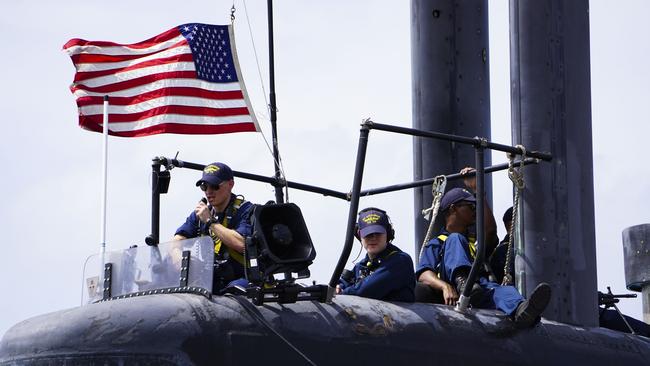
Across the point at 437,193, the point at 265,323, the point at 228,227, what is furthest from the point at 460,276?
the point at 265,323

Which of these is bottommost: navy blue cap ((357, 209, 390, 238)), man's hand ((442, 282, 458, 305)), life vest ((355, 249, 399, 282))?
man's hand ((442, 282, 458, 305))

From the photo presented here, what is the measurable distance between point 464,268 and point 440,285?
226 millimetres

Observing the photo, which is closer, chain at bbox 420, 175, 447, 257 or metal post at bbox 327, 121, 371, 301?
metal post at bbox 327, 121, 371, 301

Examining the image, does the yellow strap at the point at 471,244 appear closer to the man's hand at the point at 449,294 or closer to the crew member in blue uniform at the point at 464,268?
the crew member in blue uniform at the point at 464,268

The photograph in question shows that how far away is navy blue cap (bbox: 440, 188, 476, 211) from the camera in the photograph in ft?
37.4

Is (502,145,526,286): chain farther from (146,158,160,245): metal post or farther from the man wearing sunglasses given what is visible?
(146,158,160,245): metal post

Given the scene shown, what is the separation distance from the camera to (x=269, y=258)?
862cm

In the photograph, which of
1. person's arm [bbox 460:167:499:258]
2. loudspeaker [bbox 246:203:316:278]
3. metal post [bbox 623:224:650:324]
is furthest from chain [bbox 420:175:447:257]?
loudspeaker [bbox 246:203:316:278]

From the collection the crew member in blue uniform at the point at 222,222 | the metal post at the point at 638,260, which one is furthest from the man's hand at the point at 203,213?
the metal post at the point at 638,260

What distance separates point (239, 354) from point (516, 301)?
2185mm

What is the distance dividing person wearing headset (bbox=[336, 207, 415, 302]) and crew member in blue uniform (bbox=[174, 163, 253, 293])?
734 millimetres

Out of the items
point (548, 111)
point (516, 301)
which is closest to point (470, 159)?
point (548, 111)

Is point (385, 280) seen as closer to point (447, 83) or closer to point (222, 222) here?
point (222, 222)

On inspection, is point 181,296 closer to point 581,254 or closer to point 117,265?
point 117,265
